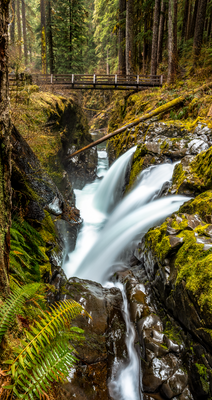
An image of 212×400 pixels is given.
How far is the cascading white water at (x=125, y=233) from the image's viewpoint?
3.11 m

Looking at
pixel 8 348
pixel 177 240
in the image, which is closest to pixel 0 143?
pixel 8 348

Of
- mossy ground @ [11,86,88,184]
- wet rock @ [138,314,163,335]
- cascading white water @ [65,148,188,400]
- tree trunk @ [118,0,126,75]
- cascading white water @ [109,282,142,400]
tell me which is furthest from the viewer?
tree trunk @ [118,0,126,75]

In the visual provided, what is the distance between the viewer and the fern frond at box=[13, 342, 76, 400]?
4.40 ft

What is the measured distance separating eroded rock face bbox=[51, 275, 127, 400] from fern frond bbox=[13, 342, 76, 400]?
87cm

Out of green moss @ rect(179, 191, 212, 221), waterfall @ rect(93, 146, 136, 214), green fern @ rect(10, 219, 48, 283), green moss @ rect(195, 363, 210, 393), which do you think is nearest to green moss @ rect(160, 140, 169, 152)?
waterfall @ rect(93, 146, 136, 214)

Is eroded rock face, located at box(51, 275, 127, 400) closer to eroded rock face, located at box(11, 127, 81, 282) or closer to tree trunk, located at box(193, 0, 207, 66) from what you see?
eroded rock face, located at box(11, 127, 81, 282)

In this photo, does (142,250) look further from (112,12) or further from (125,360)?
(112,12)

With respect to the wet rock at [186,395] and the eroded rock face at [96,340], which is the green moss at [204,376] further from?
the eroded rock face at [96,340]

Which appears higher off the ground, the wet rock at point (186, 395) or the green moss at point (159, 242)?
the green moss at point (159, 242)

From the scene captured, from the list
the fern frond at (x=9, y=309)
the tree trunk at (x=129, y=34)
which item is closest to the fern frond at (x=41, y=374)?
the fern frond at (x=9, y=309)

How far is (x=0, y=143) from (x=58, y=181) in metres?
7.59

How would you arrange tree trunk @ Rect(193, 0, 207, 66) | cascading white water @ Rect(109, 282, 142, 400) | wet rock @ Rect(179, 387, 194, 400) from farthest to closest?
tree trunk @ Rect(193, 0, 207, 66) → cascading white water @ Rect(109, 282, 142, 400) → wet rock @ Rect(179, 387, 194, 400)

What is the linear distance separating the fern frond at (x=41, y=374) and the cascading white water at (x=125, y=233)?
196 centimetres

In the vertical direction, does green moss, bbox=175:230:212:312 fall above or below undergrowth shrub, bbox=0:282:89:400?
below
